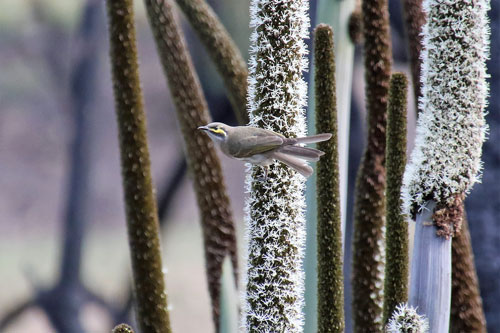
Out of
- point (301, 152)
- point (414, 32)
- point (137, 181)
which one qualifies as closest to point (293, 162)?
point (301, 152)

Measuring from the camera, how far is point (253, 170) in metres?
0.47

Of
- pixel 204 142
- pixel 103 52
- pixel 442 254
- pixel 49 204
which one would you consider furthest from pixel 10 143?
pixel 442 254

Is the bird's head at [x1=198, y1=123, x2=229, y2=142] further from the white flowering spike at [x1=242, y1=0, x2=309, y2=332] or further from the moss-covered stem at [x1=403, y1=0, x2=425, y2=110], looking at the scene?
the moss-covered stem at [x1=403, y1=0, x2=425, y2=110]

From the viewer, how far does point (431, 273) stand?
468 mm

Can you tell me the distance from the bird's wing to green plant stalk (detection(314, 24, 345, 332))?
0.12m

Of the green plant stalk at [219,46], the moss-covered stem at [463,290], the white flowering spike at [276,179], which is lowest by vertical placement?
the moss-covered stem at [463,290]

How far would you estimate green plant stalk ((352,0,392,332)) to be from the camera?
679mm

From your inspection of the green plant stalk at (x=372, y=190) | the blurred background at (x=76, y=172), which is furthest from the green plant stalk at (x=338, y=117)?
the blurred background at (x=76, y=172)

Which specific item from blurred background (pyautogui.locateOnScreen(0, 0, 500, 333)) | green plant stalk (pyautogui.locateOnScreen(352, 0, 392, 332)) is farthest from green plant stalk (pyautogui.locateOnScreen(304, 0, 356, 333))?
blurred background (pyautogui.locateOnScreen(0, 0, 500, 333))

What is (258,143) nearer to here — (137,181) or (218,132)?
(218,132)

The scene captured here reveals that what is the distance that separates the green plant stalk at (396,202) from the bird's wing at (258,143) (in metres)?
0.17

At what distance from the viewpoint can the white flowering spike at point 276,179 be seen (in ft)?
1.45

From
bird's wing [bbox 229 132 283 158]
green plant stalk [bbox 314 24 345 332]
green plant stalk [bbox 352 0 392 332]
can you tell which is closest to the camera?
bird's wing [bbox 229 132 283 158]

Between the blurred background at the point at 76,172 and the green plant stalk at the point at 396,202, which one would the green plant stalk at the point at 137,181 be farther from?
the blurred background at the point at 76,172
